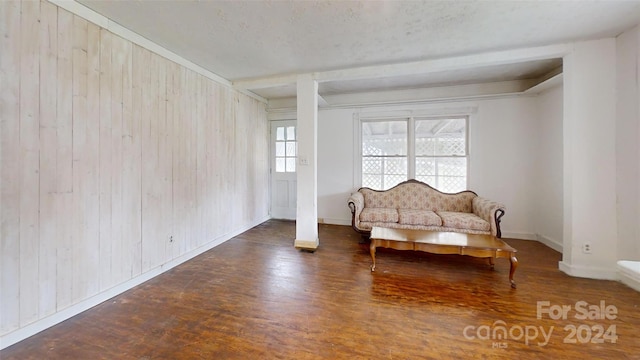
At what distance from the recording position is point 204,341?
1697 mm

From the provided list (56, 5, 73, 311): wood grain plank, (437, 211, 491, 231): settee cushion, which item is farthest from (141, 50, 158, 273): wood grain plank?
(437, 211, 491, 231): settee cushion

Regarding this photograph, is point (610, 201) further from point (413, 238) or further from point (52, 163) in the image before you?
point (52, 163)

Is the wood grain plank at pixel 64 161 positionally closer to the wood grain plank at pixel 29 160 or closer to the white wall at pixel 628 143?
the wood grain plank at pixel 29 160

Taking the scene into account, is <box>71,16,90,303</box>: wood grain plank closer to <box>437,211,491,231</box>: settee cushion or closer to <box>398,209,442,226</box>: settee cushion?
<box>398,209,442,226</box>: settee cushion

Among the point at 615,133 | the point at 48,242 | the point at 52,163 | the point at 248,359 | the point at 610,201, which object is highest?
the point at 615,133

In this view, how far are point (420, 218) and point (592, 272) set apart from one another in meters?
1.83

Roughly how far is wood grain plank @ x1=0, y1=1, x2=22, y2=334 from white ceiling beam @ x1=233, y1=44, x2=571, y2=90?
2.48m

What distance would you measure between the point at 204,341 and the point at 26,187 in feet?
5.54

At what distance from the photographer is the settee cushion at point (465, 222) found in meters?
3.34

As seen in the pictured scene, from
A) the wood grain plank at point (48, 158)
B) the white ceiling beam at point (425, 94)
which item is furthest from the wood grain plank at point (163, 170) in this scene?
the white ceiling beam at point (425, 94)

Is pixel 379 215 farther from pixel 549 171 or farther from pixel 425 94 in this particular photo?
pixel 549 171

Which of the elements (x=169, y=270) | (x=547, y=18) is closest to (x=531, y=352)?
(x=547, y=18)

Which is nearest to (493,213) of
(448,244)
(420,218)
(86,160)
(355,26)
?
(420,218)

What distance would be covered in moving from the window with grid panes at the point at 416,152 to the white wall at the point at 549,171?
1061 mm
